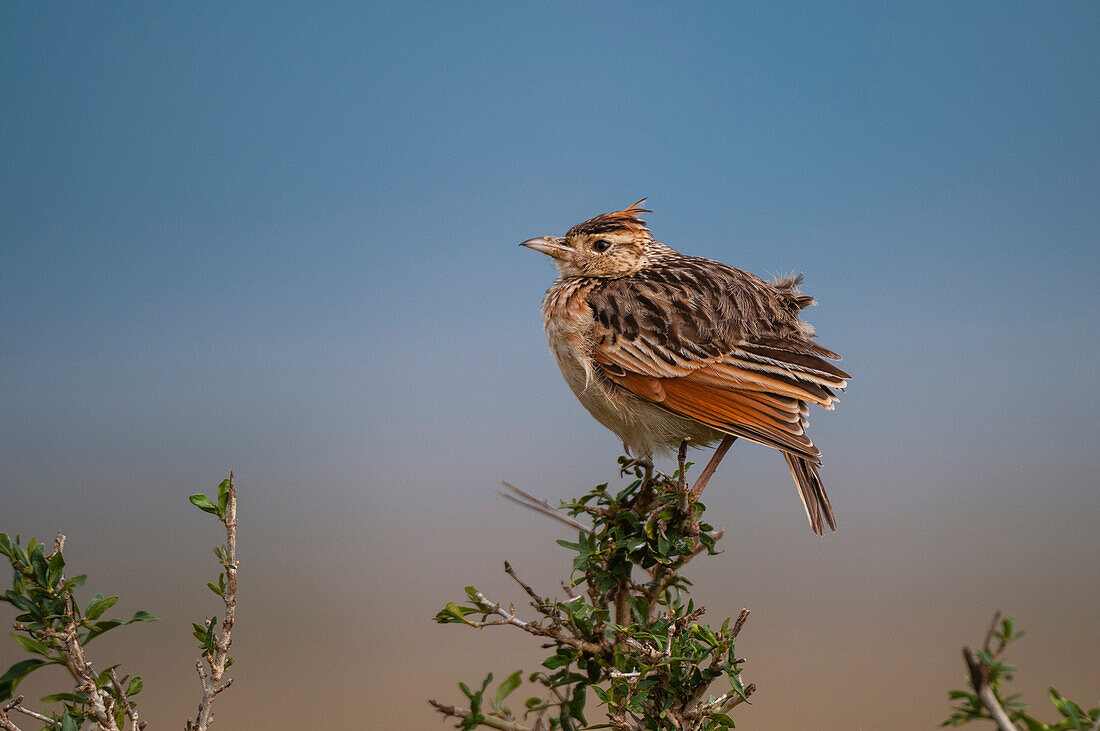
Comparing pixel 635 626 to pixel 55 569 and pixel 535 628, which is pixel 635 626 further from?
pixel 55 569

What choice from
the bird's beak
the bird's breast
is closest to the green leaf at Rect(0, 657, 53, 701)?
the bird's breast

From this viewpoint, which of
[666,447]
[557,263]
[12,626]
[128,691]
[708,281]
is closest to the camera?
[12,626]

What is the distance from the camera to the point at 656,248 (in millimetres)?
5125

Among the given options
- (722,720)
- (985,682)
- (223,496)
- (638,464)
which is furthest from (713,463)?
(985,682)

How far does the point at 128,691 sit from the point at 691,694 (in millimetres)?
1890

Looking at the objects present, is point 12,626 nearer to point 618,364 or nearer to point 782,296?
point 618,364

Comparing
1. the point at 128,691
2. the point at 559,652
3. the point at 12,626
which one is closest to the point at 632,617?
the point at 559,652

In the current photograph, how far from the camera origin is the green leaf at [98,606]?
2758 mm

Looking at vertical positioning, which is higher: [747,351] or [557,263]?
[557,263]

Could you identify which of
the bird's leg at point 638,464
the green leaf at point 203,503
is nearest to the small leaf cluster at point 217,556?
the green leaf at point 203,503

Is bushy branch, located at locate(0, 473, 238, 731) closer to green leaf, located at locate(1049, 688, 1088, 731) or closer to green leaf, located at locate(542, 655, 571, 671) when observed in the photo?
green leaf, located at locate(542, 655, 571, 671)

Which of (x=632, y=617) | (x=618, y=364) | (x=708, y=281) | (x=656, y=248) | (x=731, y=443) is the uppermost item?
(x=656, y=248)

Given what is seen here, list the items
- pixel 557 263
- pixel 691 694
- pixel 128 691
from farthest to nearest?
pixel 557 263 → pixel 691 694 → pixel 128 691

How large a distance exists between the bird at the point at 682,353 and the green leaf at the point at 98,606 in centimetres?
211
